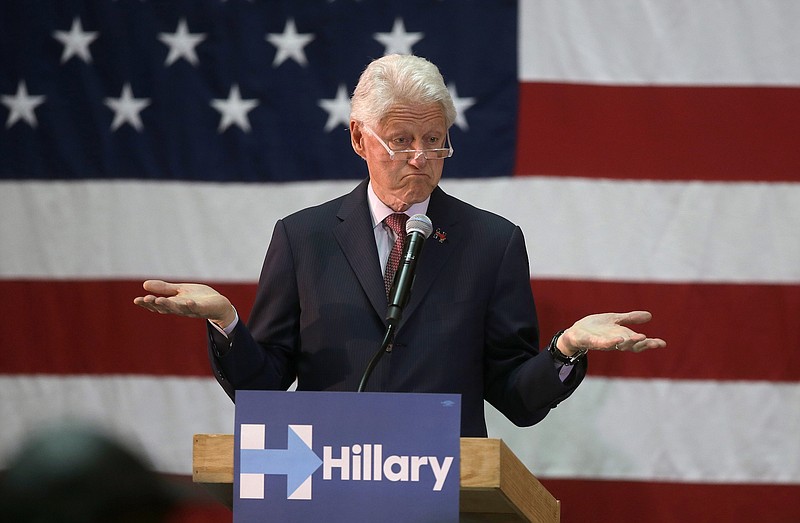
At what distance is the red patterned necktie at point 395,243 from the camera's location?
242 cm

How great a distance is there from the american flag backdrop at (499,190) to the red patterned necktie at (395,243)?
3.89 feet

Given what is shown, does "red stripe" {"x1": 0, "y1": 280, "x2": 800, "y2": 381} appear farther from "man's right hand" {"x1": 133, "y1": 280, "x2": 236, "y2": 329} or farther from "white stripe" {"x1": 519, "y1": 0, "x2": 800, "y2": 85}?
"man's right hand" {"x1": 133, "y1": 280, "x2": 236, "y2": 329}

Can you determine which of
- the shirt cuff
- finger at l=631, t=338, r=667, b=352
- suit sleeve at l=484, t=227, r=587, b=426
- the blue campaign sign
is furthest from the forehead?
the blue campaign sign

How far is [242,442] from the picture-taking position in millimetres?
1679

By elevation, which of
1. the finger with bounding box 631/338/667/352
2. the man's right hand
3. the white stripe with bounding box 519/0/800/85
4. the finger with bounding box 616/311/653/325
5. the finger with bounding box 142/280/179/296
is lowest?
the finger with bounding box 631/338/667/352

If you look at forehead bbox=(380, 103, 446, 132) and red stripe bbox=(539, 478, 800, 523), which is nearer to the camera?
forehead bbox=(380, 103, 446, 132)

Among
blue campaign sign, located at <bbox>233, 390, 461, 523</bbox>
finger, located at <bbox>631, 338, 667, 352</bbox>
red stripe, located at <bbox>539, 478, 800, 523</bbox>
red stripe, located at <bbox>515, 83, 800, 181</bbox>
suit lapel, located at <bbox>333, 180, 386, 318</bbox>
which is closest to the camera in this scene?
blue campaign sign, located at <bbox>233, 390, 461, 523</bbox>

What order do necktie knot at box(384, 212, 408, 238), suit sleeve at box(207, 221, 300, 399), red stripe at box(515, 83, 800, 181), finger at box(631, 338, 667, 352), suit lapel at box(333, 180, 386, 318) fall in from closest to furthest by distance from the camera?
finger at box(631, 338, 667, 352)
suit sleeve at box(207, 221, 300, 399)
suit lapel at box(333, 180, 386, 318)
necktie knot at box(384, 212, 408, 238)
red stripe at box(515, 83, 800, 181)

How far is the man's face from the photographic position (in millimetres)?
2445

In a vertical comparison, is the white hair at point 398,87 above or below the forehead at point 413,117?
above

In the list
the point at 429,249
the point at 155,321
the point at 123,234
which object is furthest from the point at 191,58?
the point at 429,249

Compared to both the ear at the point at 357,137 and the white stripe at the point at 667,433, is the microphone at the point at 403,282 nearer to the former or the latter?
the ear at the point at 357,137

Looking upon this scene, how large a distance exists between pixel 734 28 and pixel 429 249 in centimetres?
179

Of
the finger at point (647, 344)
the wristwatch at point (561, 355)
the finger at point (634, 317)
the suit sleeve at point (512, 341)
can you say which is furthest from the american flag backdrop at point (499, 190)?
the finger at point (647, 344)
